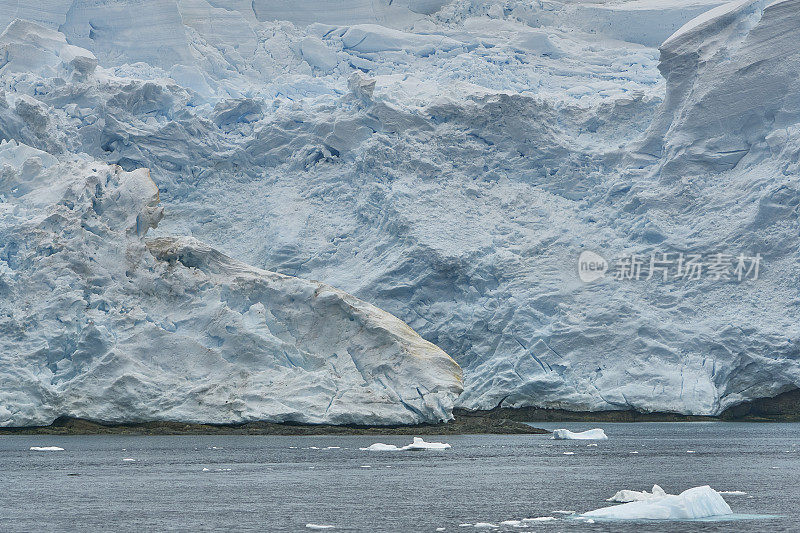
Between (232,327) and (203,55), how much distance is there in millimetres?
14978

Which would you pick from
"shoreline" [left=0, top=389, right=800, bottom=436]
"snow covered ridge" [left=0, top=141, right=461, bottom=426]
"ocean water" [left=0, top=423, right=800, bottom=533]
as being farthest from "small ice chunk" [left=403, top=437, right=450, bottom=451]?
"shoreline" [left=0, top=389, right=800, bottom=436]

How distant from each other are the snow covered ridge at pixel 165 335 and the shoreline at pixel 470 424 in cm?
63

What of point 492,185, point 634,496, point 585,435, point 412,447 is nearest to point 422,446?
point 412,447

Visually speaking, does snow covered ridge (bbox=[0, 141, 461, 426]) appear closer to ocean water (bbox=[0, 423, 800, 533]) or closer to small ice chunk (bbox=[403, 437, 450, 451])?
ocean water (bbox=[0, 423, 800, 533])

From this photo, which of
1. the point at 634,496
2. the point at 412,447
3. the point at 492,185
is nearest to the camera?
the point at 634,496

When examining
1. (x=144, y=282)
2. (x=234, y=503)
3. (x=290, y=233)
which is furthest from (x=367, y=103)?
(x=234, y=503)

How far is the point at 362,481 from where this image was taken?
702 inches

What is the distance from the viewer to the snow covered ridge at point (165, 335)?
24.9 metres

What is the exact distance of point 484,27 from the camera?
41156mm

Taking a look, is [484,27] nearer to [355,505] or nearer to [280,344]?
[280,344]

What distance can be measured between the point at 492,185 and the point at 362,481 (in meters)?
17.9

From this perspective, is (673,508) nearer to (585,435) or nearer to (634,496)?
(634,496)

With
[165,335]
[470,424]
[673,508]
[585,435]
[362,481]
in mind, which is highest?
[165,335]

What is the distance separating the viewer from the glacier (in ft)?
99.5
